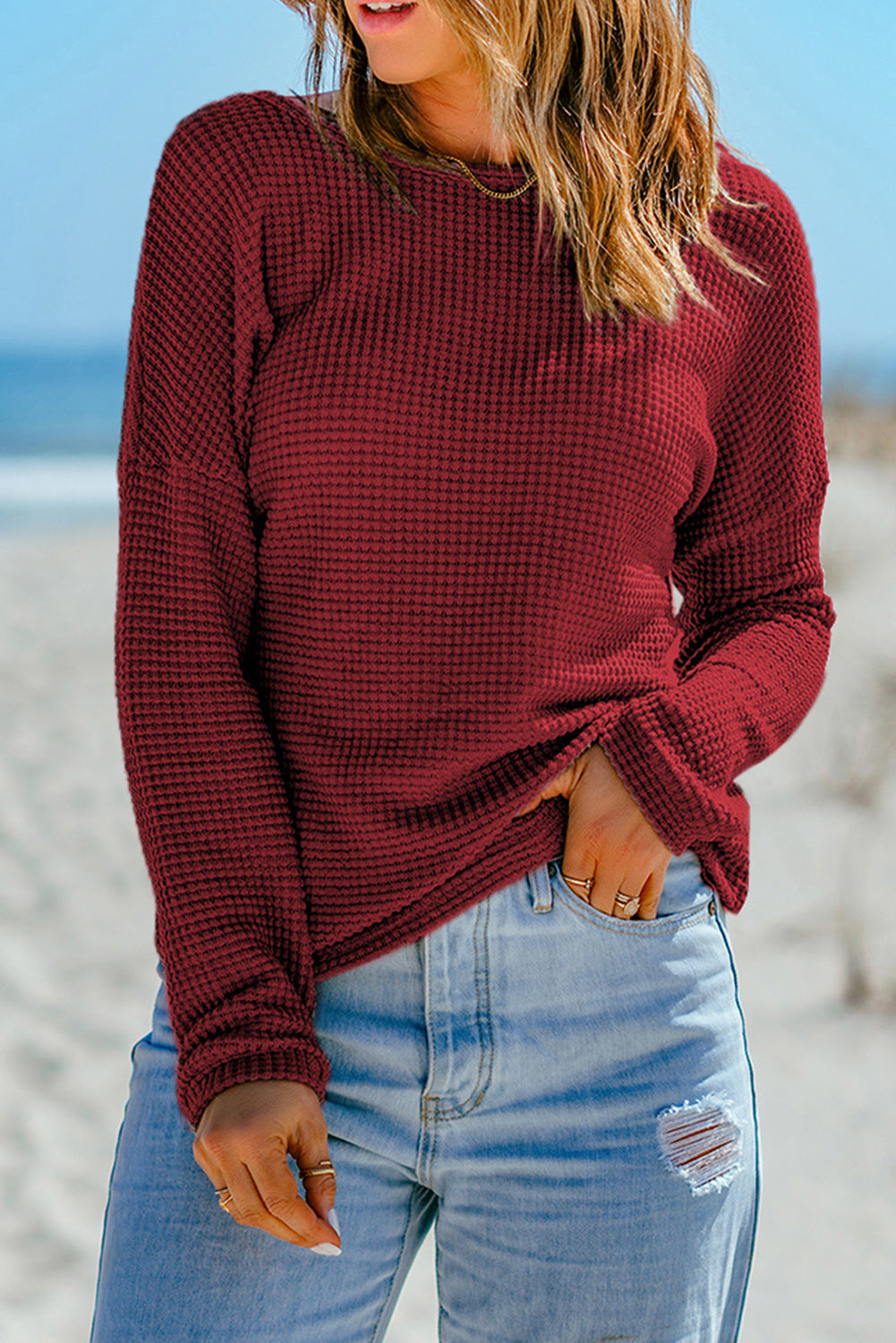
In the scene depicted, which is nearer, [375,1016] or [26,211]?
[375,1016]

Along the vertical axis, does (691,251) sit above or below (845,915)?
above

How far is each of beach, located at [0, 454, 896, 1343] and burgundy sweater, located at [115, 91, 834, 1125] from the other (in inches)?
16.4

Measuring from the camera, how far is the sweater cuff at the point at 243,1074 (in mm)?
938

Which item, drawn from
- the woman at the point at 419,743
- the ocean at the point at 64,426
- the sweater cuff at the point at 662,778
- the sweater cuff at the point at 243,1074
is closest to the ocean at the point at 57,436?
the ocean at the point at 64,426

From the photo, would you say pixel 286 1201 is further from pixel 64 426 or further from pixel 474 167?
pixel 64 426

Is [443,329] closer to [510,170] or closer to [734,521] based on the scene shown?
[510,170]

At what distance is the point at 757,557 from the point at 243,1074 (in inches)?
27.9

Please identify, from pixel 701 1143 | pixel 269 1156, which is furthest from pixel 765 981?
pixel 269 1156

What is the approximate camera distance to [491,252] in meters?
1.12

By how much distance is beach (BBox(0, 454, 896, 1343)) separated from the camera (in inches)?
92.4

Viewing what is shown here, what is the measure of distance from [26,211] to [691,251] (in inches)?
1885

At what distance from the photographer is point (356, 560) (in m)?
1.04

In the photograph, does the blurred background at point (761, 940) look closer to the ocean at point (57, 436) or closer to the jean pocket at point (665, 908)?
the jean pocket at point (665, 908)

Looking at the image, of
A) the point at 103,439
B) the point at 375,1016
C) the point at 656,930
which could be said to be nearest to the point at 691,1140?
the point at 656,930
